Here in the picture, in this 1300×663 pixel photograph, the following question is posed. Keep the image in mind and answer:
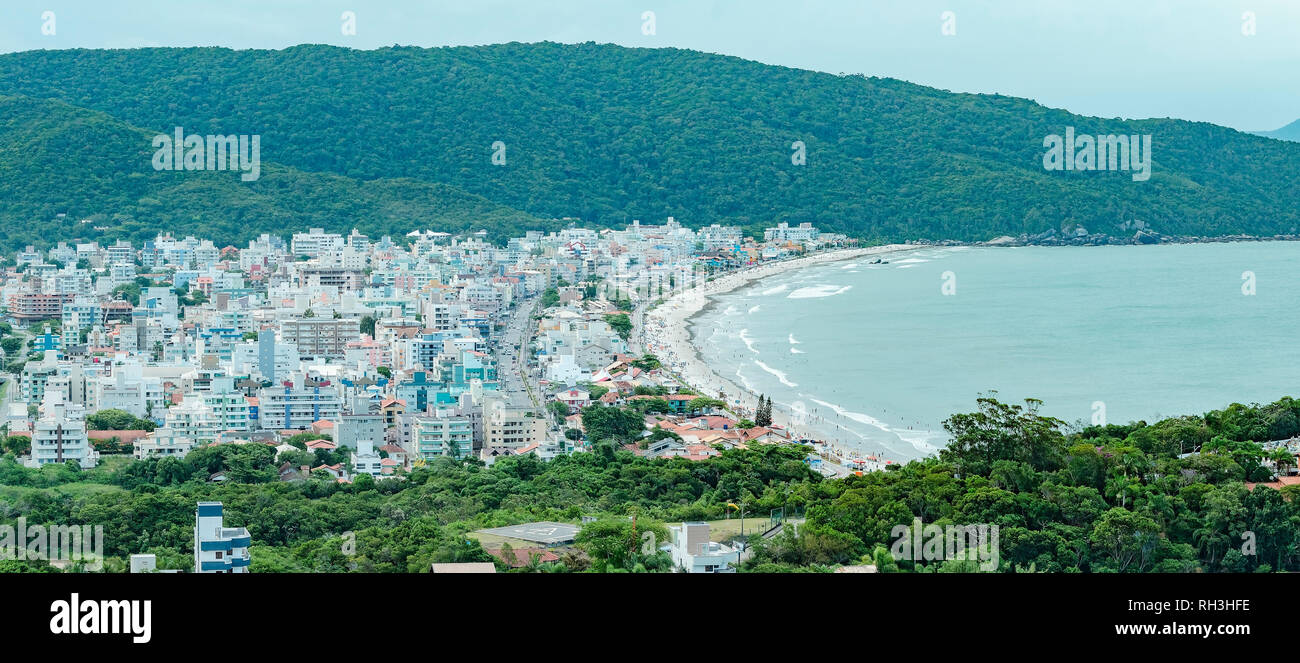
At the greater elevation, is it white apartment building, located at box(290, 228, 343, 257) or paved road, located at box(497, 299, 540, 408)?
white apartment building, located at box(290, 228, 343, 257)

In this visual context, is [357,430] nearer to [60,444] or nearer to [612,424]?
[612,424]

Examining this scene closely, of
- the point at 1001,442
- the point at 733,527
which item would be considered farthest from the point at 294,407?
the point at 1001,442

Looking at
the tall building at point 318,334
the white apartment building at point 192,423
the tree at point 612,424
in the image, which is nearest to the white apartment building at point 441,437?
the tree at point 612,424

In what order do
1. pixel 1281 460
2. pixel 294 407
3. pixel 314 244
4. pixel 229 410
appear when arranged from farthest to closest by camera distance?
pixel 314 244 < pixel 294 407 < pixel 229 410 < pixel 1281 460

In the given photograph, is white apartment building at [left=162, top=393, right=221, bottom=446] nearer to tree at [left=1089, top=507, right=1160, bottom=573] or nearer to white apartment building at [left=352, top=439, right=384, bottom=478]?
white apartment building at [left=352, top=439, right=384, bottom=478]

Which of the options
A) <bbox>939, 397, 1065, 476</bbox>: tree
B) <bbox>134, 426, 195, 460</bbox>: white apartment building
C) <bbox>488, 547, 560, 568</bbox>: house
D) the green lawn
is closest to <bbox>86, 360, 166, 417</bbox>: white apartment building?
<bbox>134, 426, 195, 460</bbox>: white apartment building

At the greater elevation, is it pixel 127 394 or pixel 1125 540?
pixel 127 394
